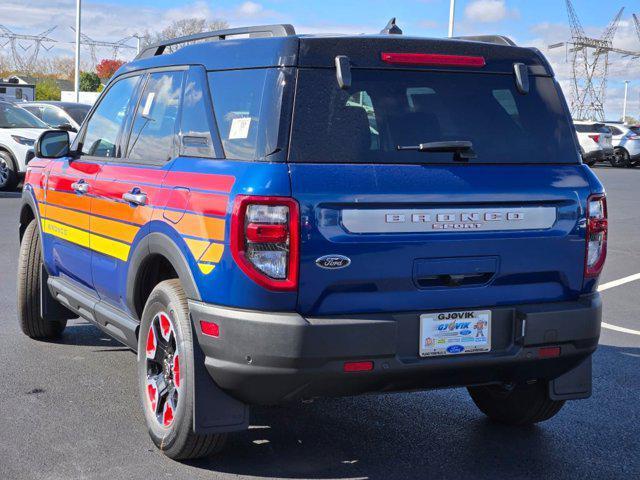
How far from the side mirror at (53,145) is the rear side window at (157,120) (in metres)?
0.95

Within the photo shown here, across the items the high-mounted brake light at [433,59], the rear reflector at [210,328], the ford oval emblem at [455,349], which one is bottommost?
the ford oval emblem at [455,349]

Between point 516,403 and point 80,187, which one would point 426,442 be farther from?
point 80,187

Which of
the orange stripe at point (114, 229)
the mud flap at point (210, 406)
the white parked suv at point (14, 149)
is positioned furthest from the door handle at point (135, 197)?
the white parked suv at point (14, 149)

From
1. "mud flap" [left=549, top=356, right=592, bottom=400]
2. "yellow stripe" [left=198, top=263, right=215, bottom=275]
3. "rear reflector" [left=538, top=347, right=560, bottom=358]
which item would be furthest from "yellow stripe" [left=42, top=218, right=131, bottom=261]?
"mud flap" [left=549, top=356, right=592, bottom=400]

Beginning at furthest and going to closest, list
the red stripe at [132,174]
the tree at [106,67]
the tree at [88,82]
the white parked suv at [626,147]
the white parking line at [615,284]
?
the tree at [106,67], the tree at [88,82], the white parked suv at [626,147], the white parking line at [615,284], the red stripe at [132,174]

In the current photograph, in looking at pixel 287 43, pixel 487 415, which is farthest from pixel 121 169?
pixel 487 415

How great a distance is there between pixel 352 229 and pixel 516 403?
1763mm

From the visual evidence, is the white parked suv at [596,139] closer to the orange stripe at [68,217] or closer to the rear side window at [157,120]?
the orange stripe at [68,217]

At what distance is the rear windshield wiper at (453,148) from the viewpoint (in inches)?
159

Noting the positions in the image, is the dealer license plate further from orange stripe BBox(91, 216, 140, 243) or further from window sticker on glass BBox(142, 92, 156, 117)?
window sticker on glass BBox(142, 92, 156, 117)

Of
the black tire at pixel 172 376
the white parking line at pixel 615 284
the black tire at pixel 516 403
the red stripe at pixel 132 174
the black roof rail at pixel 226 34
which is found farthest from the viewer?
the white parking line at pixel 615 284

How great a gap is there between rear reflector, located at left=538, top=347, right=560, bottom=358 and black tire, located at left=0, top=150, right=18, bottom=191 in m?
15.0

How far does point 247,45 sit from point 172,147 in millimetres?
676

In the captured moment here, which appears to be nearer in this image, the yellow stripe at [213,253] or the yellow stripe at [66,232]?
the yellow stripe at [213,253]
